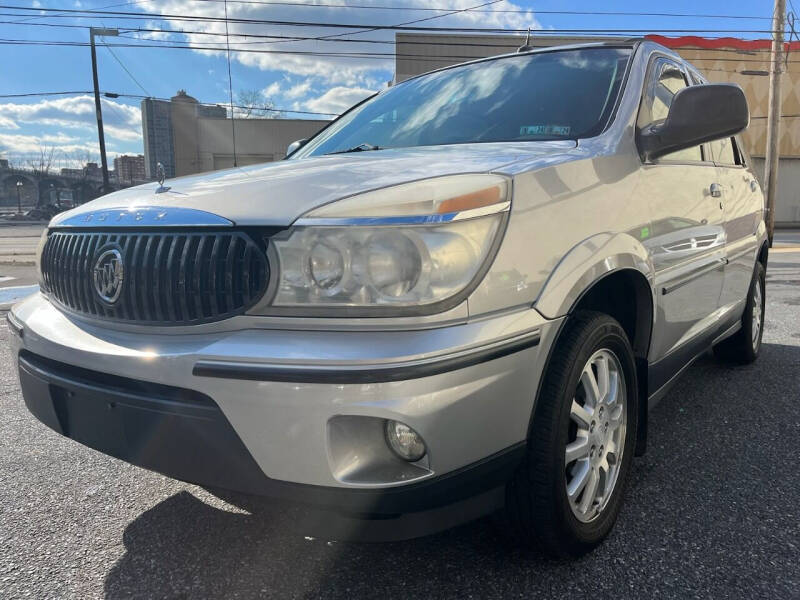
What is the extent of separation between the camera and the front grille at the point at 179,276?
5.44 feet

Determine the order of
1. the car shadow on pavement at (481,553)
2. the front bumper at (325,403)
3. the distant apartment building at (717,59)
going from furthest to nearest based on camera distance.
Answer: the distant apartment building at (717,59) → the car shadow on pavement at (481,553) → the front bumper at (325,403)

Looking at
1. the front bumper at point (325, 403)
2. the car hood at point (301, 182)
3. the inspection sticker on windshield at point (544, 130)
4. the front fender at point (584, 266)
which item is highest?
the inspection sticker on windshield at point (544, 130)

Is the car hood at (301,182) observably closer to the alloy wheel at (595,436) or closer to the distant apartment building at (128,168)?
the alloy wheel at (595,436)

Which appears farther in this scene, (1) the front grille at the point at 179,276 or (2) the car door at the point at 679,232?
(2) the car door at the point at 679,232

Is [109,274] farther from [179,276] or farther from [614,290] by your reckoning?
[614,290]

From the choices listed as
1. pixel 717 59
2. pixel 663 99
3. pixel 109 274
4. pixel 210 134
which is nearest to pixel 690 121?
pixel 663 99

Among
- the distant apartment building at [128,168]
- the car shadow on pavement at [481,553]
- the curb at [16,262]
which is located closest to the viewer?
the car shadow on pavement at [481,553]

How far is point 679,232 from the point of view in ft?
8.84

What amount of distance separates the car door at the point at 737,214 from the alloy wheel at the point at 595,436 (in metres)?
1.62

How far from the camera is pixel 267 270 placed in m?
1.63

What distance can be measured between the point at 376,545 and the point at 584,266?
1.19 metres

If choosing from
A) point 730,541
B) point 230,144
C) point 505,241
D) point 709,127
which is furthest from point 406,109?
point 230,144

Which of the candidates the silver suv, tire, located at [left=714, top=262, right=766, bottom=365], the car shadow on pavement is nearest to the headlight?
the silver suv

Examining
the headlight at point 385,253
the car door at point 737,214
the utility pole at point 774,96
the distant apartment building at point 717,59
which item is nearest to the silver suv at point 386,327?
the headlight at point 385,253
